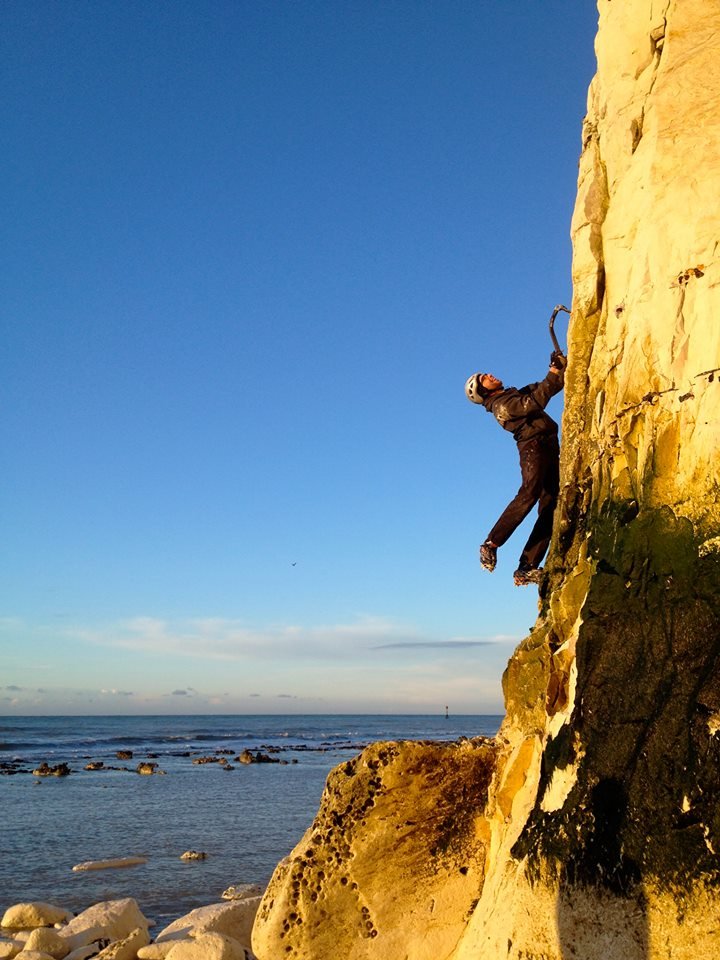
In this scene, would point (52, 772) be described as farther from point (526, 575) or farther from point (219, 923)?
Result: point (526, 575)

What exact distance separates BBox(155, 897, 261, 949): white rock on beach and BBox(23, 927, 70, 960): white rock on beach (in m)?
0.98

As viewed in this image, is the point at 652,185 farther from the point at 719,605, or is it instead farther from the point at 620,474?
the point at 719,605

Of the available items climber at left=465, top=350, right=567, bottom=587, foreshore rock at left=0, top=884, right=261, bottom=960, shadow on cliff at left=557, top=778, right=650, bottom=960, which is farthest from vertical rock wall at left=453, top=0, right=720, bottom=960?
foreshore rock at left=0, top=884, right=261, bottom=960

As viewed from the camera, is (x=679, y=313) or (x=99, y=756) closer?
(x=679, y=313)

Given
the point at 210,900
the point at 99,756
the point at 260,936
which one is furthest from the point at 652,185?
the point at 99,756

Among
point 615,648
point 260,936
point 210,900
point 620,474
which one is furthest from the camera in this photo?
point 210,900

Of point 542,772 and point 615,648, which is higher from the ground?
point 615,648

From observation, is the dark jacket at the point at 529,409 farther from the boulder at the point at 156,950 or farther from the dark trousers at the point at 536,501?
the boulder at the point at 156,950

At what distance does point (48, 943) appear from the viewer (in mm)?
9453

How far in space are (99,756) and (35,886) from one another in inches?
1237

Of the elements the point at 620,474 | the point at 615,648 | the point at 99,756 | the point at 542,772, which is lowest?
the point at 99,756

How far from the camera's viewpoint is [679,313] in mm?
5324

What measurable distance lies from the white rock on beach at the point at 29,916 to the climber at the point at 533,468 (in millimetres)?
7501

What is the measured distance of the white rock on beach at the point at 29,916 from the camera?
10.7 meters
